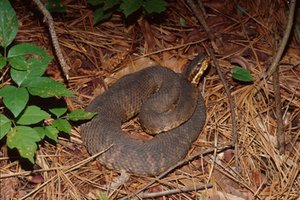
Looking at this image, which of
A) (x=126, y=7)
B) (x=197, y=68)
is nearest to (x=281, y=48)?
(x=197, y=68)

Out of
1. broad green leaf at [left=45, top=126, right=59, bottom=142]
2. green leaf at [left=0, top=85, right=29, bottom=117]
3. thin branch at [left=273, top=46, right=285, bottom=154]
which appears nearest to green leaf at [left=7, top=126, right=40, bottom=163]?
green leaf at [left=0, top=85, right=29, bottom=117]

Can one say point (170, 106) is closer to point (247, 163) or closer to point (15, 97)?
point (247, 163)

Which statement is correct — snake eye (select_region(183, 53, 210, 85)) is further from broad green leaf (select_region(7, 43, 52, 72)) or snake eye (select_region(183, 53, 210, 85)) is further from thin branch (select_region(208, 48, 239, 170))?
broad green leaf (select_region(7, 43, 52, 72))

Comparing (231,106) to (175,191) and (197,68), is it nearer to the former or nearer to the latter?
(197,68)

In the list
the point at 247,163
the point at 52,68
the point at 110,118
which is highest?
the point at 52,68

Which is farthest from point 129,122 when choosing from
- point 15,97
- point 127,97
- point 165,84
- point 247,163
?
point 15,97

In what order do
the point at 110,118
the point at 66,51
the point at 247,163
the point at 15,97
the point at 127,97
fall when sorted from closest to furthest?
the point at 15,97
the point at 247,163
the point at 110,118
the point at 127,97
the point at 66,51

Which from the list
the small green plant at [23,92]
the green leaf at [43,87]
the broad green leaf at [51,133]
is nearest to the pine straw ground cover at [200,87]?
the broad green leaf at [51,133]
